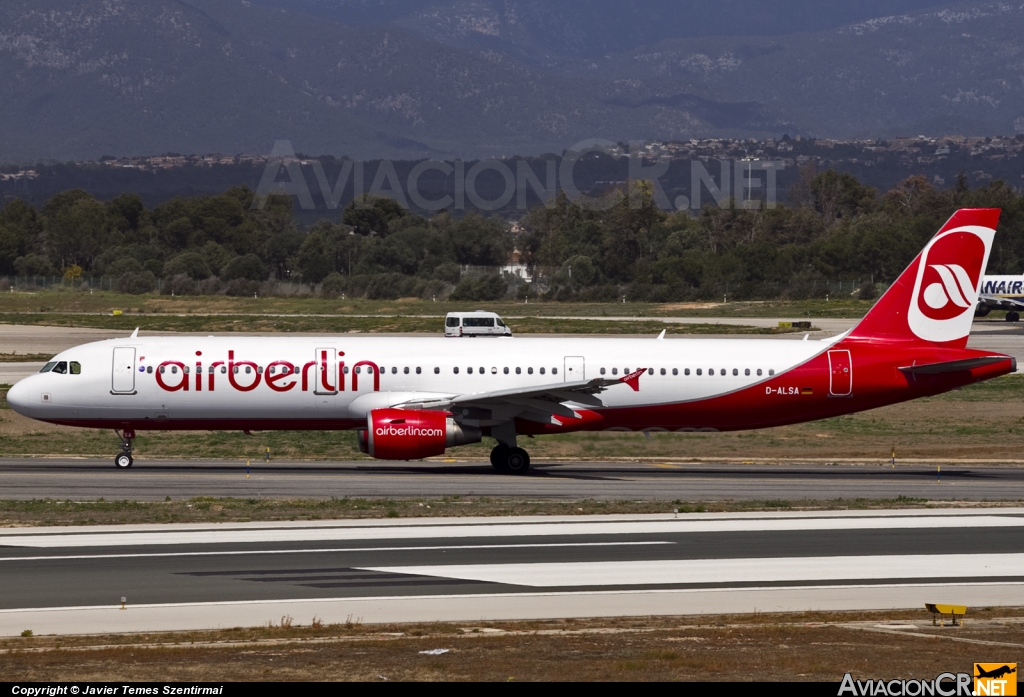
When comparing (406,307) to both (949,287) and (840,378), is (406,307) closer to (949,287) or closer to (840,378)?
(840,378)

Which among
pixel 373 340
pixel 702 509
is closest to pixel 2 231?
pixel 373 340

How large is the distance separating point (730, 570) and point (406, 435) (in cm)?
1285

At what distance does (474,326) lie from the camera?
80.4m

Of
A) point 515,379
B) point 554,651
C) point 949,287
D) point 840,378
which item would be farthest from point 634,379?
point 554,651

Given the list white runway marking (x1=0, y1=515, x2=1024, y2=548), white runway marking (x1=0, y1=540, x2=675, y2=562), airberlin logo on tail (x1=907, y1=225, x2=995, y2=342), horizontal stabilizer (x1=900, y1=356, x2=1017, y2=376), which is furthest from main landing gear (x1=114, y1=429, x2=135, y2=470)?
airberlin logo on tail (x1=907, y1=225, x2=995, y2=342)

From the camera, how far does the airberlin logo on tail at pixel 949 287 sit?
38.5 meters

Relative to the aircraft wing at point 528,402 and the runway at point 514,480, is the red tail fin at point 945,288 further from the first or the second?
the aircraft wing at point 528,402

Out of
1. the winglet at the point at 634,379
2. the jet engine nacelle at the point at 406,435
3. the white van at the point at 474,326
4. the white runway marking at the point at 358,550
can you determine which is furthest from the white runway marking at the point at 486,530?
the white van at the point at 474,326

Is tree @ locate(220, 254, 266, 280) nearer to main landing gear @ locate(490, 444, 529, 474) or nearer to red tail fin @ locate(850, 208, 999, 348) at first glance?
main landing gear @ locate(490, 444, 529, 474)

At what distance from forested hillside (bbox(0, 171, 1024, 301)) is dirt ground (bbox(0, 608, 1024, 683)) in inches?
4188

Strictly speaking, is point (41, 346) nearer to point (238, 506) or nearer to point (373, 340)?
point (373, 340)

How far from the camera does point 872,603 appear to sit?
21.3 meters

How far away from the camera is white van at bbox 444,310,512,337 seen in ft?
262

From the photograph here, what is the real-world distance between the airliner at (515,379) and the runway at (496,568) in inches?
304
